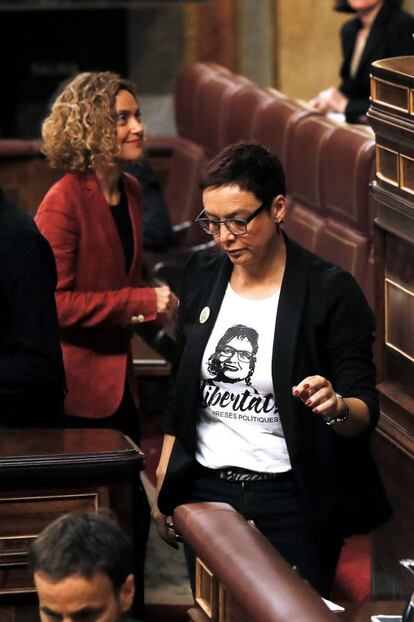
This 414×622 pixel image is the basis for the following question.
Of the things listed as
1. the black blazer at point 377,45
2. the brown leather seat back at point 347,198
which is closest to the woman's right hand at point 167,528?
the brown leather seat back at point 347,198

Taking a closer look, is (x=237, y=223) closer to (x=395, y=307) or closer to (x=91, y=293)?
(x=395, y=307)

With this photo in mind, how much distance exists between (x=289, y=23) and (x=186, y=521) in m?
7.18

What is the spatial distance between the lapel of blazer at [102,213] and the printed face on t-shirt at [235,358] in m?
1.00

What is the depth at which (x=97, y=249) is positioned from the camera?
3896 mm

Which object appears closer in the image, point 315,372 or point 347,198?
point 315,372

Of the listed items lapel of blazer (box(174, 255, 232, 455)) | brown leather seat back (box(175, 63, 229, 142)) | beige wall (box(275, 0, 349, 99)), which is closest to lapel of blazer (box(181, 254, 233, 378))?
lapel of blazer (box(174, 255, 232, 455))

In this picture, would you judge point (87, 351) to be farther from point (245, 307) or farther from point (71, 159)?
point (245, 307)

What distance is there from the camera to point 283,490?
9.74 feet

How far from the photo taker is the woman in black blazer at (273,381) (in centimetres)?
292

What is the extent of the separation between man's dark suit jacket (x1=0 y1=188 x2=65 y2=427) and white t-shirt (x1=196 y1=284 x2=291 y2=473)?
46 centimetres

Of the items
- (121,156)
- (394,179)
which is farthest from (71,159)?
(394,179)

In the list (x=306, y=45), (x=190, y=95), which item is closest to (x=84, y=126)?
(x=190, y=95)

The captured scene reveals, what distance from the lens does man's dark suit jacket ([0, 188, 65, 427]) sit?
3.25 m

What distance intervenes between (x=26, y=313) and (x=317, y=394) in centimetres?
81
